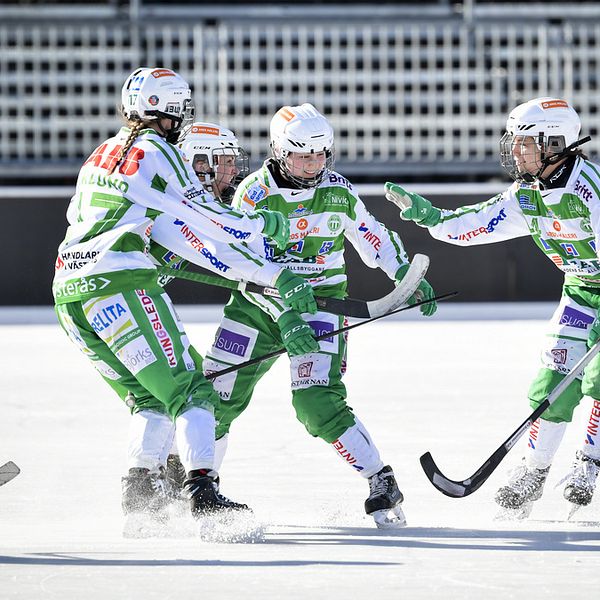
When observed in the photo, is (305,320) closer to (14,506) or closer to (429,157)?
(14,506)

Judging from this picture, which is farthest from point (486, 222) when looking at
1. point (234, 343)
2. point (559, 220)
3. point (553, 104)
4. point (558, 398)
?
point (234, 343)

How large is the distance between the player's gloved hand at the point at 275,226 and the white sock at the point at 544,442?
3.91ft

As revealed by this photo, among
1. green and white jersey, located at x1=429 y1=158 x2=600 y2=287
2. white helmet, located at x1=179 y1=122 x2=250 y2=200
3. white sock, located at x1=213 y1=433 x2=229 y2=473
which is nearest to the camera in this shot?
green and white jersey, located at x1=429 y1=158 x2=600 y2=287

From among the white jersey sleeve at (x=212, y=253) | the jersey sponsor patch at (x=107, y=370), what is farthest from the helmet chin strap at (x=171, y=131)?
the jersey sponsor patch at (x=107, y=370)

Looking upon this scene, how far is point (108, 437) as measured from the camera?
250 inches

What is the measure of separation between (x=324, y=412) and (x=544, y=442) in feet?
2.83

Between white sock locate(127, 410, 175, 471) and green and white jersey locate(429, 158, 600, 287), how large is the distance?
59.0 inches

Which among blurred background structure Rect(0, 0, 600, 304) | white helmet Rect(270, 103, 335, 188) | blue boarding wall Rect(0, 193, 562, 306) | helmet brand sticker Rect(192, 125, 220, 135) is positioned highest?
white helmet Rect(270, 103, 335, 188)

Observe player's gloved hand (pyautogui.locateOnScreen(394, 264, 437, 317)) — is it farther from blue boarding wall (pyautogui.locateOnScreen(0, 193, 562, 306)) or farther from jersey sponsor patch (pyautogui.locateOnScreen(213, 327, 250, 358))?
blue boarding wall (pyautogui.locateOnScreen(0, 193, 562, 306))

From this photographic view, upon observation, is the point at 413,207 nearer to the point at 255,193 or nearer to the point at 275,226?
the point at 255,193

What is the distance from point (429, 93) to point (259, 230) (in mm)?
10036

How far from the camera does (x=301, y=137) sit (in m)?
4.70

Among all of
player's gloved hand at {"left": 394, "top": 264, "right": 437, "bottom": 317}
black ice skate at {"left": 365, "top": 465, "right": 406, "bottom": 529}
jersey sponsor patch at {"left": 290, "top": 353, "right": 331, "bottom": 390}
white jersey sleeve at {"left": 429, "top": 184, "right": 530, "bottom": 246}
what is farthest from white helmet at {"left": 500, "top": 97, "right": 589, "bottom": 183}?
black ice skate at {"left": 365, "top": 465, "right": 406, "bottom": 529}

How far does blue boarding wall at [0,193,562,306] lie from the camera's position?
12.0 metres
